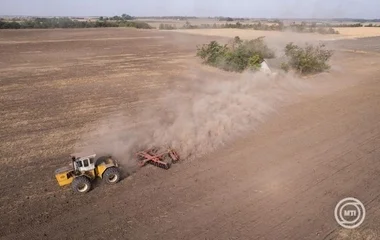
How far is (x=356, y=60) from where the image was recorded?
41875mm

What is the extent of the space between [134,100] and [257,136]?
970cm

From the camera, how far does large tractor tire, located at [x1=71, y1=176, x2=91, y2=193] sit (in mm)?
10836

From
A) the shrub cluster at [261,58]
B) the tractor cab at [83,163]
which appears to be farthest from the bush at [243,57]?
the tractor cab at [83,163]

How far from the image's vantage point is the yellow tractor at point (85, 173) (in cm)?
1096

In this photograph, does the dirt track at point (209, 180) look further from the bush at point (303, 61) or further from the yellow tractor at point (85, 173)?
the bush at point (303, 61)

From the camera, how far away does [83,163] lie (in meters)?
11.2

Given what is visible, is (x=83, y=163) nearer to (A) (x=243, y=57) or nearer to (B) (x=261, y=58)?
(B) (x=261, y=58)

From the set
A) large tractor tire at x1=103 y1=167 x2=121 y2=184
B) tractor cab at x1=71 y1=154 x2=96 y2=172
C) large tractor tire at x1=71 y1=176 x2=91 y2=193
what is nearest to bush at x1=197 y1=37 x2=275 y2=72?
large tractor tire at x1=103 y1=167 x2=121 y2=184

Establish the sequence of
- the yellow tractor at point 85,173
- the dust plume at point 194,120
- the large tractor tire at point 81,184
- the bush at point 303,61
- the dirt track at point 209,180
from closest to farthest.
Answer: the dirt track at point 209,180, the large tractor tire at point 81,184, the yellow tractor at point 85,173, the dust plume at point 194,120, the bush at point 303,61

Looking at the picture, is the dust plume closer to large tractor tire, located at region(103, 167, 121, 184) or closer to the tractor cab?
large tractor tire, located at region(103, 167, 121, 184)

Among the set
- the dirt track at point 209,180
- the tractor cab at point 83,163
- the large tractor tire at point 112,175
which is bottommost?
the dirt track at point 209,180

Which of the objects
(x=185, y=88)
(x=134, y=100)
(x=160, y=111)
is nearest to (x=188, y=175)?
(x=160, y=111)

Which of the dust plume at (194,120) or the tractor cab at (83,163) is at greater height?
the tractor cab at (83,163)

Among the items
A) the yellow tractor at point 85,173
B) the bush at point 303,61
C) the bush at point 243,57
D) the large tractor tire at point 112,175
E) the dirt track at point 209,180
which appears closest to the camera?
the dirt track at point 209,180
